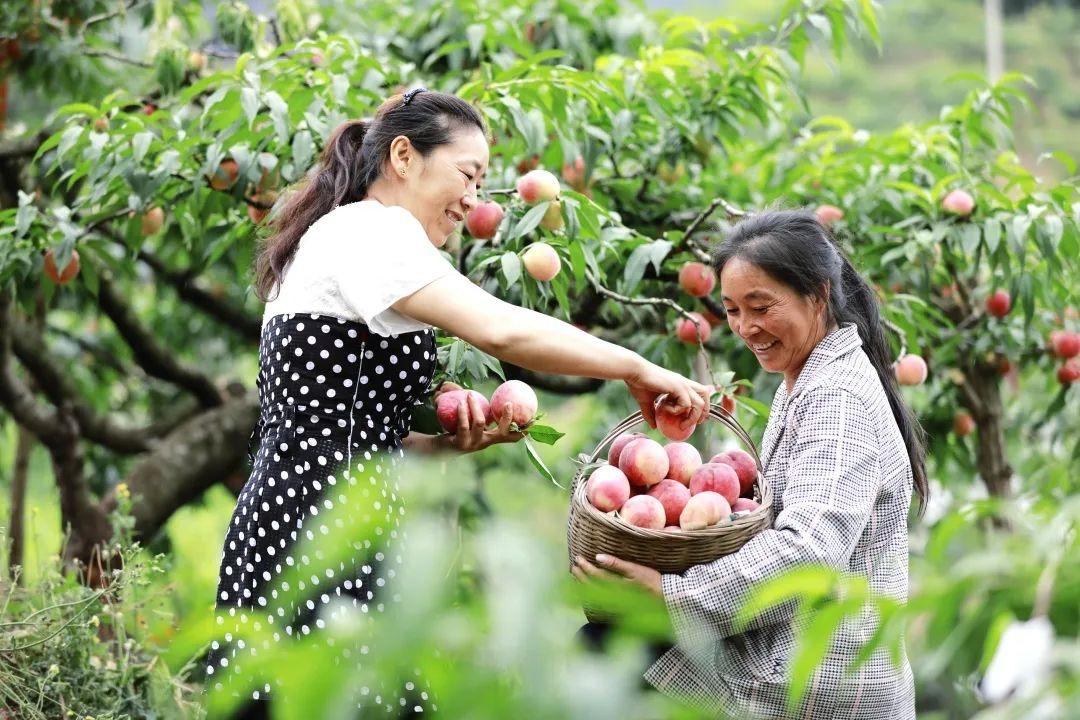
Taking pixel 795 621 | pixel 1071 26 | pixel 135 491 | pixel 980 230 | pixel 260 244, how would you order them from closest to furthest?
1. pixel 795 621
2. pixel 260 244
3. pixel 980 230
4. pixel 135 491
5. pixel 1071 26

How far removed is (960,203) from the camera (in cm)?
355

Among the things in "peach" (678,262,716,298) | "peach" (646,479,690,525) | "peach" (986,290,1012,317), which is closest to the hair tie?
"peach" (646,479,690,525)

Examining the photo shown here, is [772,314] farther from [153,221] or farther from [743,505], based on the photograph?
[153,221]

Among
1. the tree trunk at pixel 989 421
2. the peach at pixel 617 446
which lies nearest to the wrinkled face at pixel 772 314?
the peach at pixel 617 446

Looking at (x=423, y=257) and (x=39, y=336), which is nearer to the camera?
(x=423, y=257)

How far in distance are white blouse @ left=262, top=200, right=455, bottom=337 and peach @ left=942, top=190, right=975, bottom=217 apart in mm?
1923

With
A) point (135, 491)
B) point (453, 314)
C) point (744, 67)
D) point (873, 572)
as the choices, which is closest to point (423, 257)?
point (453, 314)

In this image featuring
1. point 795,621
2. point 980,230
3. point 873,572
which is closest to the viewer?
point 795,621

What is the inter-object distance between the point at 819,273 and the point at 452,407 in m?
0.71

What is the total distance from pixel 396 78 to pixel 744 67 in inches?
39.4

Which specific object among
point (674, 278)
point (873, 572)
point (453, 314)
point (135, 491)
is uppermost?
point (453, 314)

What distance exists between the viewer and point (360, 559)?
6.73ft

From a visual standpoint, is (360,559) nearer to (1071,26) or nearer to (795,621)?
(795,621)

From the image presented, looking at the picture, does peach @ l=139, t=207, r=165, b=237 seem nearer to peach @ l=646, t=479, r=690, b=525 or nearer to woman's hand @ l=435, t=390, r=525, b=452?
woman's hand @ l=435, t=390, r=525, b=452
